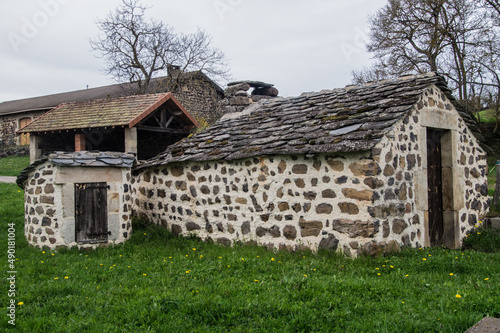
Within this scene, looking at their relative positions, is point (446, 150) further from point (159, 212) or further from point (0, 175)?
point (0, 175)

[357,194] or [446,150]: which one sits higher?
[446,150]

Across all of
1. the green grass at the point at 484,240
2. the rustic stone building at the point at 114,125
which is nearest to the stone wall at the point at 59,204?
the rustic stone building at the point at 114,125

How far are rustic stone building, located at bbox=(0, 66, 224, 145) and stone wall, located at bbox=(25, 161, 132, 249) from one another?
14.0 meters

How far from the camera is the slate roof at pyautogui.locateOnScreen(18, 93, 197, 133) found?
1390 centimetres

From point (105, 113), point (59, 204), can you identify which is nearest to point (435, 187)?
point (59, 204)

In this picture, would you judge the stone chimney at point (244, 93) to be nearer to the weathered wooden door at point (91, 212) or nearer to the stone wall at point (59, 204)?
the stone wall at point (59, 204)

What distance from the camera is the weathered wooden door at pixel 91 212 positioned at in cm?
→ 768

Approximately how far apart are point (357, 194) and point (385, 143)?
88cm

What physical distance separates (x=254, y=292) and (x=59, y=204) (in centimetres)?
456

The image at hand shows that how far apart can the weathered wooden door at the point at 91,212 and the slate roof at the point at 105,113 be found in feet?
19.3

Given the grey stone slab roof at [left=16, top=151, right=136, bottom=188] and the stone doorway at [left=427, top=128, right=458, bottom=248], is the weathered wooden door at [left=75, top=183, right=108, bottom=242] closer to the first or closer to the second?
the grey stone slab roof at [left=16, top=151, right=136, bottom=188]

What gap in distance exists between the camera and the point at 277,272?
551 centimetres

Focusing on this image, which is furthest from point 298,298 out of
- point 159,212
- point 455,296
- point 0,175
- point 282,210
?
point 0,175

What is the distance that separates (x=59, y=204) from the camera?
7523 millimetres
